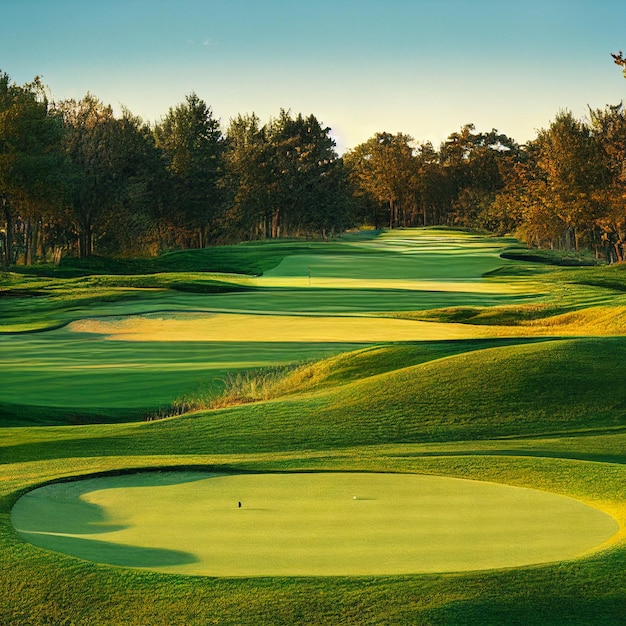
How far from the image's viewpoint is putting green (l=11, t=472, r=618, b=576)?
20.6 ft

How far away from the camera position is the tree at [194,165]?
77.2 m

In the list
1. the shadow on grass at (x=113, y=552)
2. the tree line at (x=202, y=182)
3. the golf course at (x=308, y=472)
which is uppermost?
the tree line at (x=202, y=182)

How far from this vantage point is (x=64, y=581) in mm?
5934

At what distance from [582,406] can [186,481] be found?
21.7ft

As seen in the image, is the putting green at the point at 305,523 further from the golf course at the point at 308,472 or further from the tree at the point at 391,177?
the tree at the point at 391,177

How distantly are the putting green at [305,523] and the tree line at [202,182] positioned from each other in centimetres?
1986

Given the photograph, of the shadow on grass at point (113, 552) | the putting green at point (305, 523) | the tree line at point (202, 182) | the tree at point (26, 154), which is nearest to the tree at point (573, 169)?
the tree line at point (202, 182)

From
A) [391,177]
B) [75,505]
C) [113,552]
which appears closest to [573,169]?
[75,505]

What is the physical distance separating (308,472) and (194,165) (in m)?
70.8

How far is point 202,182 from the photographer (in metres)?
77.8

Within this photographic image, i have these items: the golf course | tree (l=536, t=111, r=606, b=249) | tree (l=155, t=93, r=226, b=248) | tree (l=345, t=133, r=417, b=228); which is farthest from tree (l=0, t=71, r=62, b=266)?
tree (l=345, t=133, r=417, b=228)

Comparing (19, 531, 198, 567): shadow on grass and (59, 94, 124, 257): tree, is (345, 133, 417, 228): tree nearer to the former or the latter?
(59, 94, 124, 257): tree

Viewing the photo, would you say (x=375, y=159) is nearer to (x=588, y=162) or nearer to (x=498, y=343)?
(x=588, y=162)

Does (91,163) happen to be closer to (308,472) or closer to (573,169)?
(573,169)
